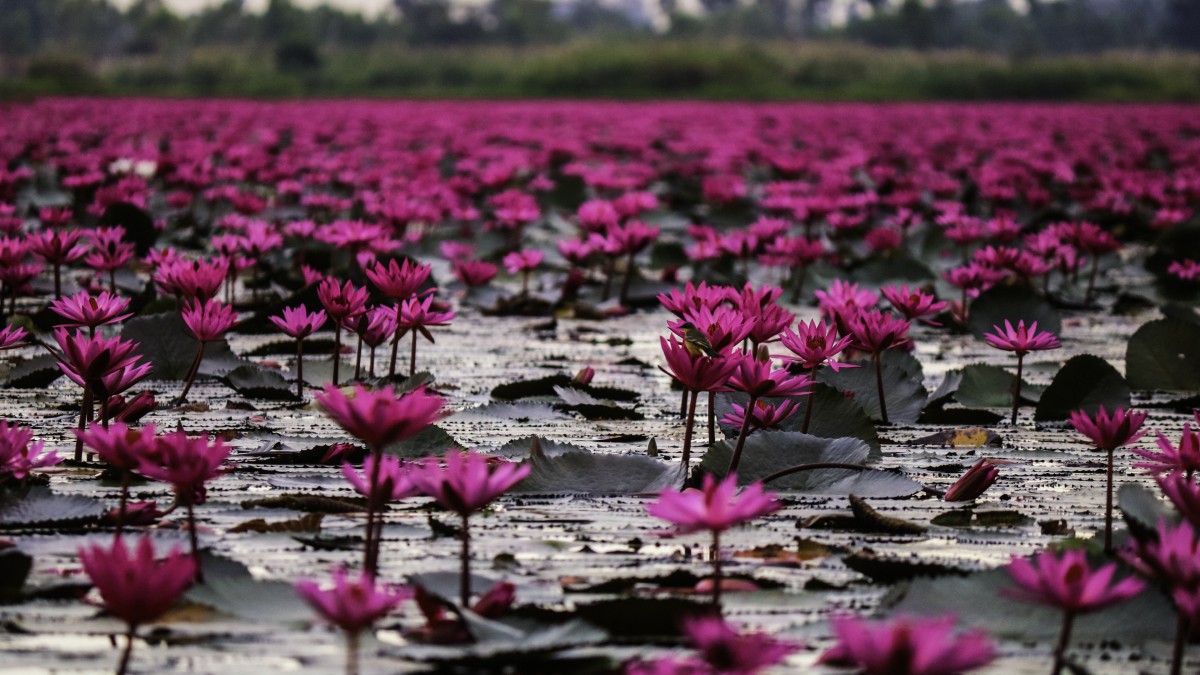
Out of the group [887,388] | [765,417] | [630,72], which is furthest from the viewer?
[630,72]

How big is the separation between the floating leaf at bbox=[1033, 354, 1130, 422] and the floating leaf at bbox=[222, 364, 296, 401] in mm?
1775

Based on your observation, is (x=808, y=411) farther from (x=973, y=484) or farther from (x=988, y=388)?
A: (x=988, y=388)

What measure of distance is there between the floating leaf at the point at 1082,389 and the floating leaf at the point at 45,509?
6.70ft

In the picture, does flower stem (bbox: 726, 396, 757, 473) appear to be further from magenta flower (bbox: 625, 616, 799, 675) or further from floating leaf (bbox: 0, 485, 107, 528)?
floating leaf (bbox: 0, 485, 107, 528)

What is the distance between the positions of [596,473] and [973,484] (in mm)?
646

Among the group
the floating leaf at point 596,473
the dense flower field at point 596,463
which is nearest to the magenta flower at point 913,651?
the dense flower field at point 596,463

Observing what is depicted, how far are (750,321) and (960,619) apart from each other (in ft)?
2.41

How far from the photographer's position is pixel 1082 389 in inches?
109

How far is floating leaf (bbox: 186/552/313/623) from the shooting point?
4.69 ft

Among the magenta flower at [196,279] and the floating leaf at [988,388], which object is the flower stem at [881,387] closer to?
the floating leaf at [988,388]

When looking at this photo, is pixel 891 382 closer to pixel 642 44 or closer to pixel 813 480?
pixel 813 480

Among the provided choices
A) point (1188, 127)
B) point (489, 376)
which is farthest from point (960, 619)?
point (1188, 127)

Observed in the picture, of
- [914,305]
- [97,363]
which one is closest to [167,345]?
[97,363]

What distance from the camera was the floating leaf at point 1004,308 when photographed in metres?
3.64
